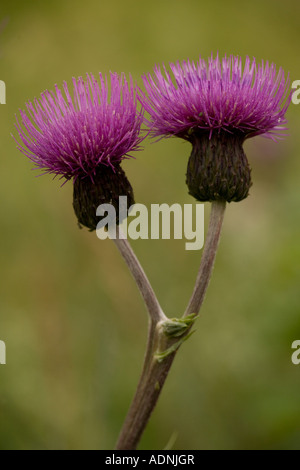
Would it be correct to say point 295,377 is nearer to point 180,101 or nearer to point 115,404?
point 115,404

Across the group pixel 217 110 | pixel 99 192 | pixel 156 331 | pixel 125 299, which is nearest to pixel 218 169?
pixel 217 110

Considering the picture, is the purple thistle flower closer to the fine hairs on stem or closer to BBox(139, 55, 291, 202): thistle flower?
BBox(139, 55, 291, 202): thistle flower

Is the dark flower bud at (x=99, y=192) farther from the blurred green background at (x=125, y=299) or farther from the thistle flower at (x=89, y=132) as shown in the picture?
the blurred green background at (x=125, y=299)

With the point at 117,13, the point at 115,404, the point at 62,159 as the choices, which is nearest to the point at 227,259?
the point at 115,404

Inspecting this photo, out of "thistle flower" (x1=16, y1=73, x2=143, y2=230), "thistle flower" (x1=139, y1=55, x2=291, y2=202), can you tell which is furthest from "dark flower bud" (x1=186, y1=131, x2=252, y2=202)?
"thistle flower" (x1=16, y1=73, x2=143, y2=230)

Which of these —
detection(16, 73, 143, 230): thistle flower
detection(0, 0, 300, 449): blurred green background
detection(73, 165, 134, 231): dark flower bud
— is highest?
detection(16, 73, 143, 230): thistle flower

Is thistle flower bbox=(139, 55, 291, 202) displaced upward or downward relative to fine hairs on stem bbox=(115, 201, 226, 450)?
upward
